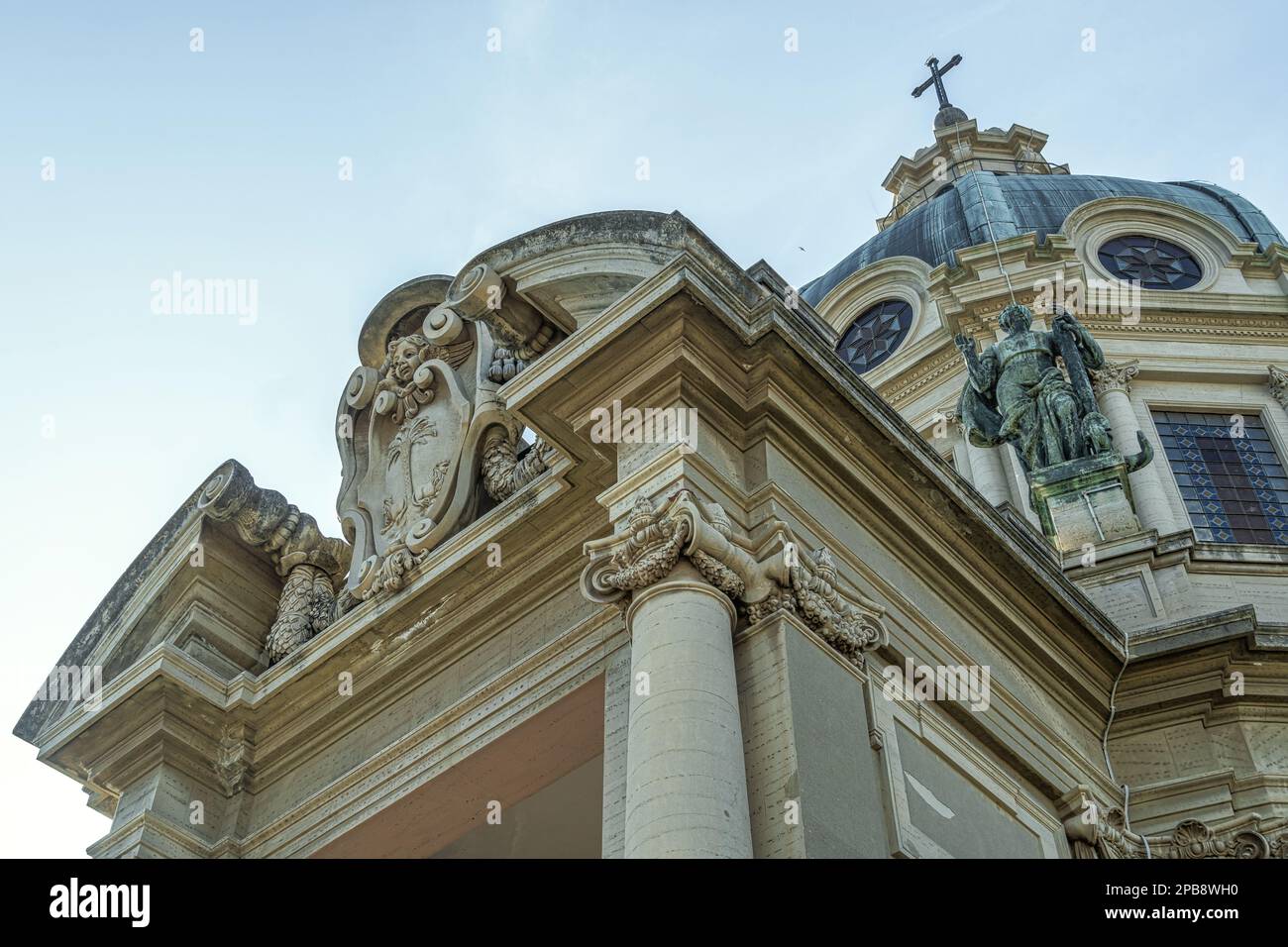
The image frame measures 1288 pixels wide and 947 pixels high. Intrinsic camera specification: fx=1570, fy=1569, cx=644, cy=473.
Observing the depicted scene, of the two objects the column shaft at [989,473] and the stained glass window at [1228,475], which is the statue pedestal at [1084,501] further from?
the column shaft at [989,473]

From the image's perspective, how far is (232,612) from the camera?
43.4 feet

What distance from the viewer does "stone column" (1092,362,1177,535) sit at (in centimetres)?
2314

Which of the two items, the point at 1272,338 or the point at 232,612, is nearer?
the point at 232,612

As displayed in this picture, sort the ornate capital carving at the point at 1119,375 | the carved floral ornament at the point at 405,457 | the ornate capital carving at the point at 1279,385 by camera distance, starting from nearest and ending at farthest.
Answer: the carved floral ornament at the point at 405,457 < the ornate capital carving at the point at 1119,375 < the ornate capital carving at the point at 1279,385

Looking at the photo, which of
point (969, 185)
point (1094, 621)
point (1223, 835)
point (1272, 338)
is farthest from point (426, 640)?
point (969, 185)

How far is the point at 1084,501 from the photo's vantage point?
15227 mm

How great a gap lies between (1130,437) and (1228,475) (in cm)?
162

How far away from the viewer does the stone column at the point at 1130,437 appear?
75.9ft

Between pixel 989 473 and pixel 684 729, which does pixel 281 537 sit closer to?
pixel 684 729

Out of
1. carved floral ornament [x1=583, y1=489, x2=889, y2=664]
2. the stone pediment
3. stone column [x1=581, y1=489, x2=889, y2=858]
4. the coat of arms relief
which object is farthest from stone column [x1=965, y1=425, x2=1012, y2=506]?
carved floral ornament [x1=583, y1=489, x2=889, y2=664]

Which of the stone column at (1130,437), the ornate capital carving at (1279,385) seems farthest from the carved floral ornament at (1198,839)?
the ornate capital carving at (1279,385)

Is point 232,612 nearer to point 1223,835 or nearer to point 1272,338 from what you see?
point 1223,835

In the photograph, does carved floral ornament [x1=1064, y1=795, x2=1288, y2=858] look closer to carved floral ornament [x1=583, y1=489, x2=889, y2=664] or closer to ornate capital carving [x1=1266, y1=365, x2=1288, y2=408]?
carved floral ornament [x1=583, y1=489, x2=889, y2=664]
